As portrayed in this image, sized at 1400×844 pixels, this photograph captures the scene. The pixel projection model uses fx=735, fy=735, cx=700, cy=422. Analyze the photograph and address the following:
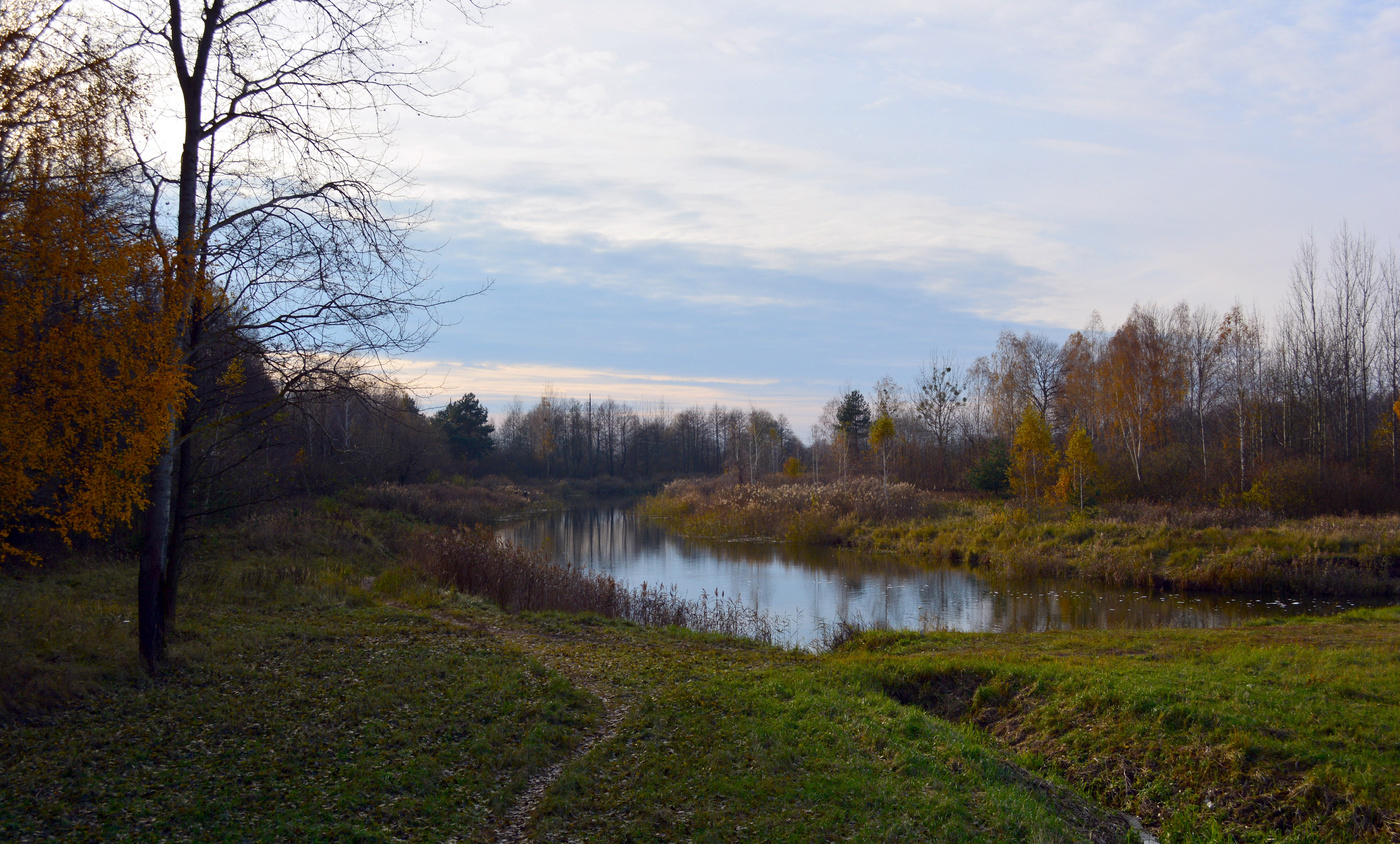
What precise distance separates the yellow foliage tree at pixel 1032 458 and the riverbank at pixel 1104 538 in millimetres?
1428

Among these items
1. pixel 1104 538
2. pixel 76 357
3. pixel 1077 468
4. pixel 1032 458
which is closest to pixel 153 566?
pixel 76 357

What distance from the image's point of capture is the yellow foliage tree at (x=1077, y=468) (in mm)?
26266

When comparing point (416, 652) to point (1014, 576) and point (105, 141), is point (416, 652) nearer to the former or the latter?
point (105, 141)

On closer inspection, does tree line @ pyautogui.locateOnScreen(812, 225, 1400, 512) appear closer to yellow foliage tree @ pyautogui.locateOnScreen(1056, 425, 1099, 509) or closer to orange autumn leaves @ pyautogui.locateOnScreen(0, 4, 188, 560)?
yellow foliage tree @ pyautogui.locateOnScreen(1056, 425, 1099, 509)

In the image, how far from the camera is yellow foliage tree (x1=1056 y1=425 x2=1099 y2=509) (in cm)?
2627

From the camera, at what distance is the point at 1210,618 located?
1539 centimetres

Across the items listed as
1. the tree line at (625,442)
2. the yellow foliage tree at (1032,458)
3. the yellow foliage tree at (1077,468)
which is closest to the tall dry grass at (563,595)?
the yellow foliage tree at (1032,458)

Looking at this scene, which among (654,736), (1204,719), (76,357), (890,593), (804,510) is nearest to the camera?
(76,357)

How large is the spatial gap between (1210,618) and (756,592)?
33.6 ft

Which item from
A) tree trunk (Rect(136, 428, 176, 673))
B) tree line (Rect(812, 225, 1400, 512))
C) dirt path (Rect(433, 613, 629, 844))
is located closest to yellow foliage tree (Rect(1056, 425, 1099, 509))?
tree line (Rect(812, 225, 1400, 512))

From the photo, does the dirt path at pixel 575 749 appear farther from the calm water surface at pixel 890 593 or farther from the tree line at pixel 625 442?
the tree line at pixel 625 442

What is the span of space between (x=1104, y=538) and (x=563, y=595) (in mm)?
16272

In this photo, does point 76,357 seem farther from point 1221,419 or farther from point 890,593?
point 1221,419

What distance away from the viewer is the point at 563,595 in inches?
584
